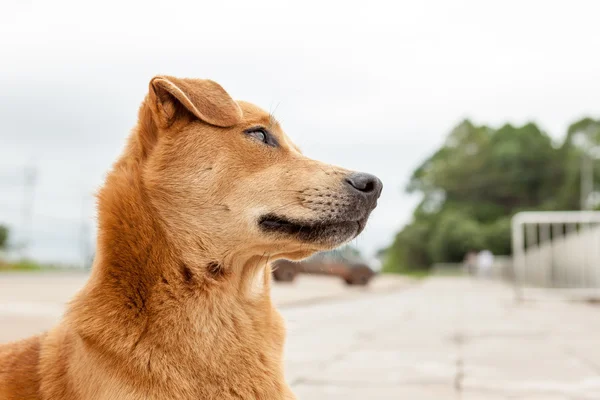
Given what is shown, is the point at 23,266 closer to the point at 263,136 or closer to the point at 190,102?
the point at 263,136

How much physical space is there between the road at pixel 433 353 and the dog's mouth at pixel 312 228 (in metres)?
0.46

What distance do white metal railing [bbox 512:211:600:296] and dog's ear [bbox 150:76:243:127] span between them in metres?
12.7

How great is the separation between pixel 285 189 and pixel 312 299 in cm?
1182

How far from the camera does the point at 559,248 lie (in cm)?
1600

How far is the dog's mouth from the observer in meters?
2.71

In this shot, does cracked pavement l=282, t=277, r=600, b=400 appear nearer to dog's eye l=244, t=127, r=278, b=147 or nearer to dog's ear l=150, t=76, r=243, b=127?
dog's eye l=244, t=127, r=278, b=147

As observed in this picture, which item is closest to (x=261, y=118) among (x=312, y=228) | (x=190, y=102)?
(x=190, y=102)

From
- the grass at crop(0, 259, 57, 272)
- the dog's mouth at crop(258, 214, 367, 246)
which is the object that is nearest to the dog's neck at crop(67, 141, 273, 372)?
the dog's mouth at crop(258, 214, 367, 246)

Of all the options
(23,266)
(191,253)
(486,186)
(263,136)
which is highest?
(486,186)

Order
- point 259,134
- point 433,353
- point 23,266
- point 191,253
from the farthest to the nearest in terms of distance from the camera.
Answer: point 23,266
point 433,353
point 259,134
point 191,253

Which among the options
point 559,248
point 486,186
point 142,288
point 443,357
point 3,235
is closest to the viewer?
point 142,288

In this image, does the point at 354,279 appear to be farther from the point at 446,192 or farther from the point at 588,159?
the point at 446,192

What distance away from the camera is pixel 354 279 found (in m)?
24.5

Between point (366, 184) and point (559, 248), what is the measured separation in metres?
14.5
